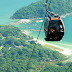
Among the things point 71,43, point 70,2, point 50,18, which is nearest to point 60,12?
point 70,2

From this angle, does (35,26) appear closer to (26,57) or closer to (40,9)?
(40,9)

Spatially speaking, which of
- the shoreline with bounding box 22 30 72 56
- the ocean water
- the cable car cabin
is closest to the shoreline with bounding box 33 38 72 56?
the shoreline with bounding box 22 30 72 56

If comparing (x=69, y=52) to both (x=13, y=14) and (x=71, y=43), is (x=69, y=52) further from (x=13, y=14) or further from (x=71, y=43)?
(x=13, y=14)

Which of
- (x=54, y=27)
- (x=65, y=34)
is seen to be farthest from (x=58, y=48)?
(x=54, y=27)

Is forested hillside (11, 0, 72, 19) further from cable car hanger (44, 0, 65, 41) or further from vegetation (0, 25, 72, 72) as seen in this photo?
cable car hanger (44, 0, 65, 41)

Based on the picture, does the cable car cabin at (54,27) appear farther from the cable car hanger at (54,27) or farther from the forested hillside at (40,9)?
the forested hillside at (40,9)

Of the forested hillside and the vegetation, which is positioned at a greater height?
the forested hillside

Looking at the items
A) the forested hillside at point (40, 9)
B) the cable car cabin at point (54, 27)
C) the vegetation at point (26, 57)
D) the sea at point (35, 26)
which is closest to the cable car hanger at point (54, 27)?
the cable car cabin at point (54, 27)
